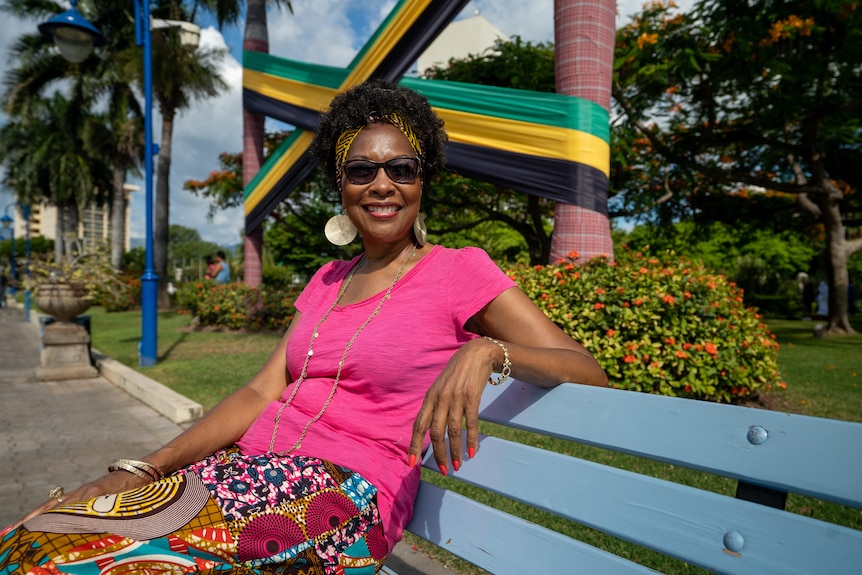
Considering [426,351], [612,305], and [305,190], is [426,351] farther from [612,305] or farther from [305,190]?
[305,190]

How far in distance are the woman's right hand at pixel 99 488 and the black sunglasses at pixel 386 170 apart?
113 cm

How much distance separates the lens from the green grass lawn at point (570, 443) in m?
2.99

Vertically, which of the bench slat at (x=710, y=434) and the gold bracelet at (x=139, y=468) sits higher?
the bench slat at (x=710, y=434)

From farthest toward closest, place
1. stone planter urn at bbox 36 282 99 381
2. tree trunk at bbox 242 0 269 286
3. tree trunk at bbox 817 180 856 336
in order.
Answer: tree trunk at bbox 817 180 856 336 → tree trunk at bbox 242 0 269 286 → stone planter urn at bbox 36 282 99 381

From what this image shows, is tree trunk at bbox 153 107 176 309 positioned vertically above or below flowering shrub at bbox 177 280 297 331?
above

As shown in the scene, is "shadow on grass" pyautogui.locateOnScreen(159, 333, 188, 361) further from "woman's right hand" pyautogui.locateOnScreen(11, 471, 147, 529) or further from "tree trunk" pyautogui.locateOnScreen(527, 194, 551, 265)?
"woman's right hand" pyautogui.locateOnScreen(11, 471, 147, 529)

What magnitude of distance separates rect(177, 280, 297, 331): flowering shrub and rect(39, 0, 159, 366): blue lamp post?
143 inches

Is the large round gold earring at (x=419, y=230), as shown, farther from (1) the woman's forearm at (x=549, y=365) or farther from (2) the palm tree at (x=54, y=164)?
(2) the palm tree at (x=54, y=164)

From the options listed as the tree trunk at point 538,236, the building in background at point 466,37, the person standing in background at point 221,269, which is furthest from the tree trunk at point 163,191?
the building in background at point 466,37

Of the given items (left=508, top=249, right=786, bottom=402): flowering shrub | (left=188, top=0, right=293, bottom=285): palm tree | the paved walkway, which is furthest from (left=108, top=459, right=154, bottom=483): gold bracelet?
(left=188, top=0, right=293, bottom=285): palm tree

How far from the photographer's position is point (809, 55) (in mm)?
9461

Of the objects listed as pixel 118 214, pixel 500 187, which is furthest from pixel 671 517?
pixel 118 214

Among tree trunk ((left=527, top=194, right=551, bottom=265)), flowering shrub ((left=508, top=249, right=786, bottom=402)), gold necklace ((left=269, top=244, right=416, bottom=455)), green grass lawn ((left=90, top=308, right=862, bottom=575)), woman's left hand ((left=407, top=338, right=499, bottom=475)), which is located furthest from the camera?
tree trunk ((left=527, top=194, right=551, bottom=265))

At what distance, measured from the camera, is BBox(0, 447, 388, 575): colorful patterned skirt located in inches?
49.8
